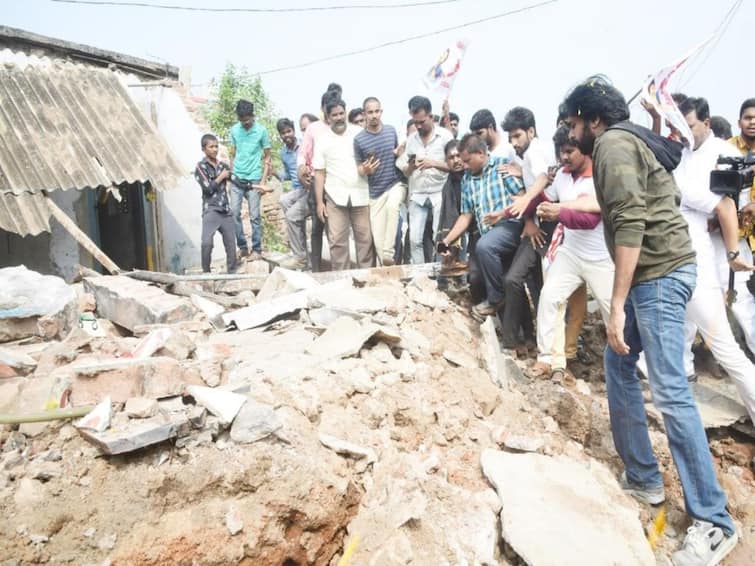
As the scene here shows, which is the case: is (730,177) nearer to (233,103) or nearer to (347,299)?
(347,299)

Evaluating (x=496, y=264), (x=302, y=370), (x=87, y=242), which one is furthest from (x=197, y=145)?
(x=302, y=370)

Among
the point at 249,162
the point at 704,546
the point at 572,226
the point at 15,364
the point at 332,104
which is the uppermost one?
the point at 332,104

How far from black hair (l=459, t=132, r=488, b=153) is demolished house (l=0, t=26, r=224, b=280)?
178 inches

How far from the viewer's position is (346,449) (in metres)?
2.71

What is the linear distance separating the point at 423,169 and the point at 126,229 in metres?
6.75

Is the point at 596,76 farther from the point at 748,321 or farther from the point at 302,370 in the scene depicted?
the point at 748,321

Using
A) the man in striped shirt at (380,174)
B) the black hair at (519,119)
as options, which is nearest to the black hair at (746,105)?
the black hair at (519,119)

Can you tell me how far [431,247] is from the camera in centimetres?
623

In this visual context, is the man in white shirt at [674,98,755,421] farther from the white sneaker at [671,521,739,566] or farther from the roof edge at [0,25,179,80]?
the roof edge at [0,25,179,80]

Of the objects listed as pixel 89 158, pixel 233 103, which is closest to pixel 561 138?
pixel 89 158

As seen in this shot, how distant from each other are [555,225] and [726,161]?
1264mm

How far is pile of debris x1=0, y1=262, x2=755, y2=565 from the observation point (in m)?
2.27

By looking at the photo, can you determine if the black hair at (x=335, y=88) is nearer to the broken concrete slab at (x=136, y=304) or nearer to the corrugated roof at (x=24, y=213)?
the broken concrete slab at (x=136, y=304)

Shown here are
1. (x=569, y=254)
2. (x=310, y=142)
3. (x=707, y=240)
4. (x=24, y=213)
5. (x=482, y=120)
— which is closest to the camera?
(x=707, y=240)
